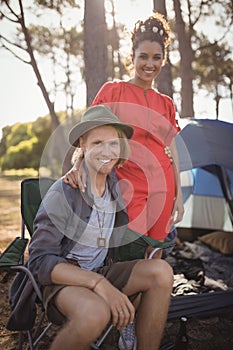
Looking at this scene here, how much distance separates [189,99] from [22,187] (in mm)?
5399

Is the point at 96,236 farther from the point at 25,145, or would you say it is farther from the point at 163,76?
the point at 25,145

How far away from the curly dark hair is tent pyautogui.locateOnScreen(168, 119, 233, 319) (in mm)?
1346

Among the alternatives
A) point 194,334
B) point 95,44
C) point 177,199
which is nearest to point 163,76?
point 95,44

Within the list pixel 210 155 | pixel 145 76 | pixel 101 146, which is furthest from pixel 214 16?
pixel 101 146

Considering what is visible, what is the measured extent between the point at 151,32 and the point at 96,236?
111 cm

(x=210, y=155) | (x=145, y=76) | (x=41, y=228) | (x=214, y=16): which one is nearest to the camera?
(x=41, y=228)

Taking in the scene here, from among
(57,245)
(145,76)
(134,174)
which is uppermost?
(145,76)

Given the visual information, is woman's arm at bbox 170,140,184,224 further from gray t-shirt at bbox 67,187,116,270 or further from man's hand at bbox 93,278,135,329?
man's hand at bbox 93,278,135,329

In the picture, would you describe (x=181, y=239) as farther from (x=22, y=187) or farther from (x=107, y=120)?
(x=107, y=120)

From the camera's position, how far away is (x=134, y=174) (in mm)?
2346

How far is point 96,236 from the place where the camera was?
1912mm

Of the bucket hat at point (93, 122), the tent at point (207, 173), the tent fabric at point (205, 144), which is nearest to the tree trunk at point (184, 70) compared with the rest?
the tent at point (207, 173)

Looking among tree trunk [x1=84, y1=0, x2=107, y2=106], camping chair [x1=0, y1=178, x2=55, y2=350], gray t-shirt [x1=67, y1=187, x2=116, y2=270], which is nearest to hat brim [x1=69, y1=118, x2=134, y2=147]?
gray t-shirt [x1=67, y1=187, x2=116, y2=270]

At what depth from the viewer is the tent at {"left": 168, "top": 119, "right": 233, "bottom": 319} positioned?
2.74 metres
